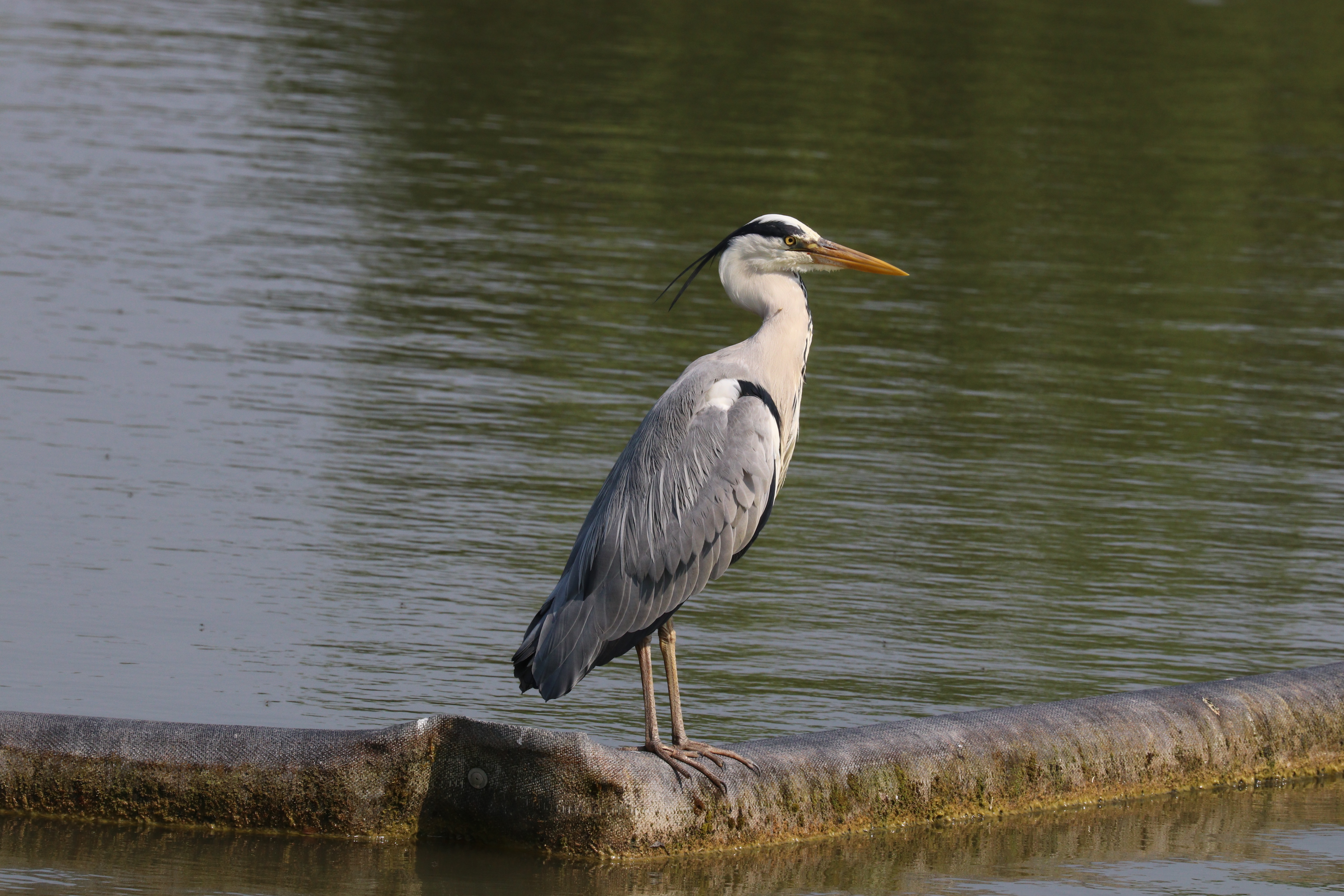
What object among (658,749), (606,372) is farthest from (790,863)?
(606,372)

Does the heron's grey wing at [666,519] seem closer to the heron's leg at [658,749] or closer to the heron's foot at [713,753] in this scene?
the heron's leg at [658,749]

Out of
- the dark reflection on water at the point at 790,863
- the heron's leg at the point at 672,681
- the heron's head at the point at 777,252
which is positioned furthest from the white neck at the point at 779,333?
the dark reflection on water at the point at 790,863

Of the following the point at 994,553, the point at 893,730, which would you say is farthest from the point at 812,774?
the point at 994,553

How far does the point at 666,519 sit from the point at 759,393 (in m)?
0.52

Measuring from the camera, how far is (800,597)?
9.16m

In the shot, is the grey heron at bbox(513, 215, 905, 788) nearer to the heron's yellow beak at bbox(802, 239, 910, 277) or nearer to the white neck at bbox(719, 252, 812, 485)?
the white neck at bbox(719, 252, 812, 485)

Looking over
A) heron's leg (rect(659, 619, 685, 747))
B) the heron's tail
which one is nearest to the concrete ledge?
heron's leg (rect(659, 619, 685, 747))

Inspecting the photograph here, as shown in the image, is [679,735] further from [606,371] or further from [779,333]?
[606,371]

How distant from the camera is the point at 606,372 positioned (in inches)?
513

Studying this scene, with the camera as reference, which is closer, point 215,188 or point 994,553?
point 994,553

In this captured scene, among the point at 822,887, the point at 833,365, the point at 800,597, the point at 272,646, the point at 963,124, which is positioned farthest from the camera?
the point at 963,124

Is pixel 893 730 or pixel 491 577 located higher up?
pixel 893 730

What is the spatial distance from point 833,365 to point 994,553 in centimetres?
382

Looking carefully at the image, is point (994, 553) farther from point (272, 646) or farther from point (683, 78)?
point (683, 78)
